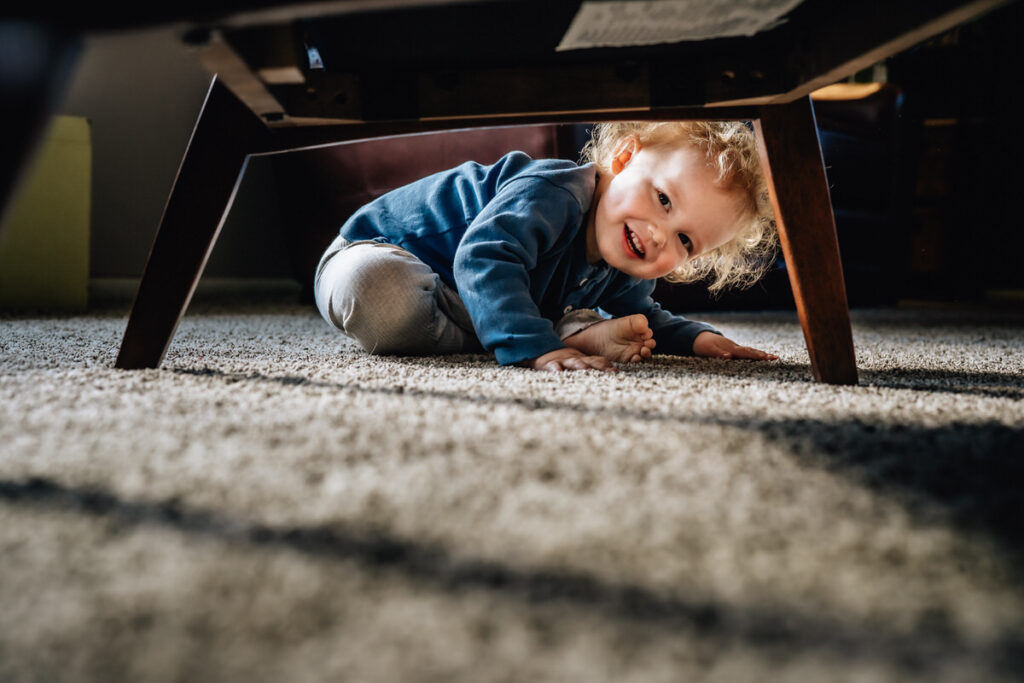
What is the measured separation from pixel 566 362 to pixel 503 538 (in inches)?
17.0

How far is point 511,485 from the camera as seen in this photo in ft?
0.97

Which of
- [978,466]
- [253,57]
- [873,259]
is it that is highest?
[253,57]

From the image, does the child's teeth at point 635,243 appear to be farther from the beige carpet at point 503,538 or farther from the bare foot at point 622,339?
the beige carpet at point 503,538

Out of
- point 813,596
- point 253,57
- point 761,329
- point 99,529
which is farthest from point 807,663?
point 761,329

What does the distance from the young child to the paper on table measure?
326 mm

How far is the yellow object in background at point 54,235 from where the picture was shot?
1312 millimetres

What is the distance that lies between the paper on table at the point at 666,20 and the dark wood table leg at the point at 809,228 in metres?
0.11

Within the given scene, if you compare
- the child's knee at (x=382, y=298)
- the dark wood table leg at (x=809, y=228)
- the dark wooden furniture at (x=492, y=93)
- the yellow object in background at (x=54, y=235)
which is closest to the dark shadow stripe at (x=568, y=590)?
the dark wooden furniture at (x=492, y=93)

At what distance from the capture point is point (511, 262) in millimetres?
738

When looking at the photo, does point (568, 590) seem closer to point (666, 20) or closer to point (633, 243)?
A: point (666, 20)

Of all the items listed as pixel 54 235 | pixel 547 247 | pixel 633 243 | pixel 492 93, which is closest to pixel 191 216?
pixel 492 93

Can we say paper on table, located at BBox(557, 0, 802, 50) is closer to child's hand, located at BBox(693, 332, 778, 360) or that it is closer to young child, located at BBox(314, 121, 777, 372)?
young child, located at BBox(314, 121, 777, 372)

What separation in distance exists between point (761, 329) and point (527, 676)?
3.84 feet

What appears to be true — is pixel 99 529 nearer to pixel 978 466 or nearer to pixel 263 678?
pixel 263 678
